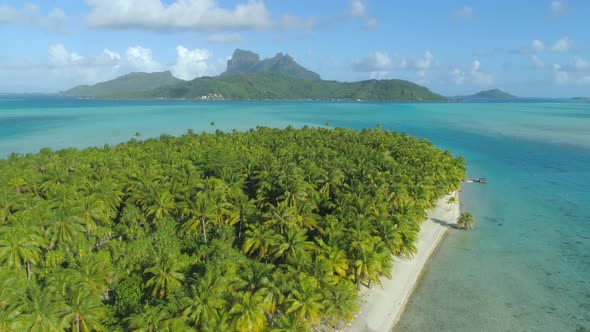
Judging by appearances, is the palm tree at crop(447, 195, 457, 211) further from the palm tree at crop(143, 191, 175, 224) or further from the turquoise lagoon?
the palm tree at crop(143, 191, 175, 224)

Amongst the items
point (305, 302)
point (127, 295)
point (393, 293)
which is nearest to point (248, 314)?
point (305, 302)

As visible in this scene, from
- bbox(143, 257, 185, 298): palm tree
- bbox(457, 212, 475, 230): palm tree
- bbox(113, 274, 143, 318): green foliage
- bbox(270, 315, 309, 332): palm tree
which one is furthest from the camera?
bbox(457, 212, 475, 230): palm tree

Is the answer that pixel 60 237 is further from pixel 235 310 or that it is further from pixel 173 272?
pixel 235 310

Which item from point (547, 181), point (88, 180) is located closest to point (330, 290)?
point (88, 180)

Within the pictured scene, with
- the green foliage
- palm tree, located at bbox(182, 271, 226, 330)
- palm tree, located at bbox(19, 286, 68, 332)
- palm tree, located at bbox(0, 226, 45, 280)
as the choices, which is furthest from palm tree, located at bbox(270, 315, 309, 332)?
palm tree, located at bbox(0, 226, 45, 280)

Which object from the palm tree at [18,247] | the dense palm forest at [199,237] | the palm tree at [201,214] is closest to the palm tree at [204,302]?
the dense palm forest at [199,237]

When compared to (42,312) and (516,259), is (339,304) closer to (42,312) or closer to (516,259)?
(42,312)
